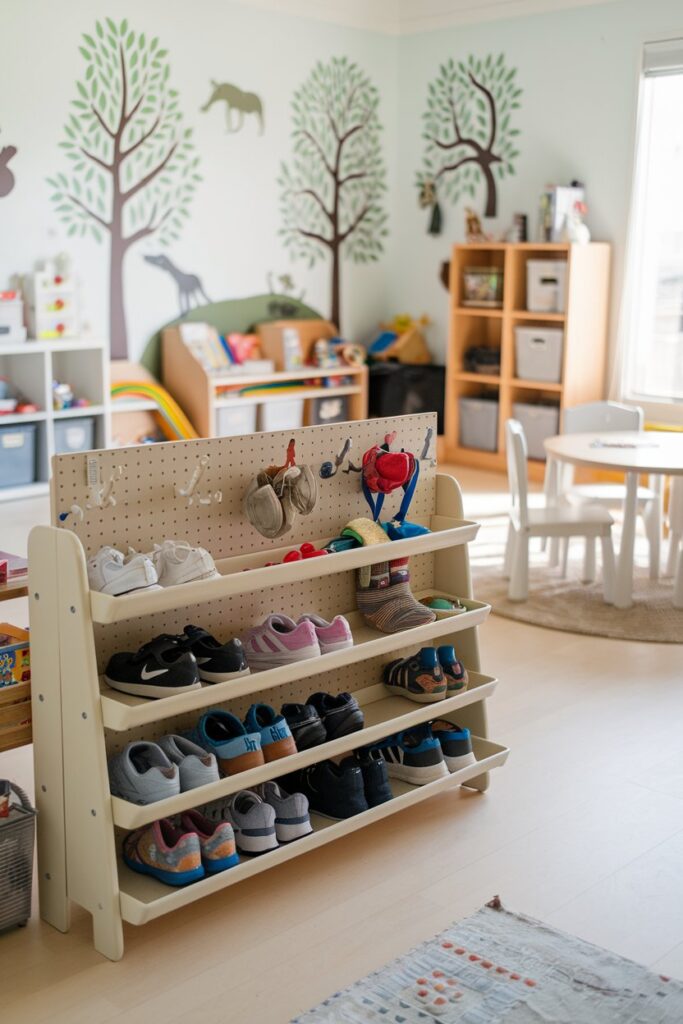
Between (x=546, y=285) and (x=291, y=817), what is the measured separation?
4808 millimetres

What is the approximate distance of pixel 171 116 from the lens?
645cm

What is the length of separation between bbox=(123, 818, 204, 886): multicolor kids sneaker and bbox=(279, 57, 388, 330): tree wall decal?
5.54 meters

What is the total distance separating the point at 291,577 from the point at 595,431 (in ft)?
10.1

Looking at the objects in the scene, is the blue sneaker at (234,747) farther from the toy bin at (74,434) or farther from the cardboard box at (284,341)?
the cardboard box at (284,341)

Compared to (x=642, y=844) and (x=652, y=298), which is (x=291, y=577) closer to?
(x=642, y=844)

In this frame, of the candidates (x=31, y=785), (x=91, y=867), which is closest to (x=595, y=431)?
(x=31, y=785)

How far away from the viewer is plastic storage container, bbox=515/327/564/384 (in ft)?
21.5

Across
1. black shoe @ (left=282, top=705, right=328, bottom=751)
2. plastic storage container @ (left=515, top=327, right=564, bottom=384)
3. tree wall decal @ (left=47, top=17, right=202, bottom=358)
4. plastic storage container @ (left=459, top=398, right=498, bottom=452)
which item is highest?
tree wall decal @ (left=47, top=17, right=202, bottom=358)

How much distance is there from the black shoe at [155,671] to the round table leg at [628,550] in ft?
8.06

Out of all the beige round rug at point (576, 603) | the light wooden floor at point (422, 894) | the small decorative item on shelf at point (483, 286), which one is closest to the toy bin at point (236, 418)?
the small decorative item on shelf at point (483, 286)

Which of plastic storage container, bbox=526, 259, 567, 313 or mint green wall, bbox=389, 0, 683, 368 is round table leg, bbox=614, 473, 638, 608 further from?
mint green wall, bbox=389, 0, 683, 368

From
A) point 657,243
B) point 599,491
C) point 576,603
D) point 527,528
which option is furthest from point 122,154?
point 576,603

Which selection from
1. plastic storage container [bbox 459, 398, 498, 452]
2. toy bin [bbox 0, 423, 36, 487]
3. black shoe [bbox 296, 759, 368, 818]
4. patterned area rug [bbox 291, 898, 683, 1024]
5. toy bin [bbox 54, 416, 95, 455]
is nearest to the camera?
patterned area rug [bbox 291, 898, 683, 1024]

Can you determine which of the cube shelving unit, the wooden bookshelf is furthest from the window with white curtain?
the cube shelving unit
